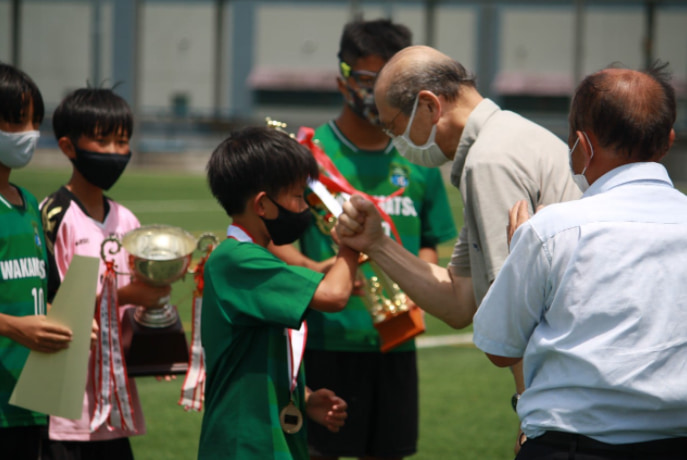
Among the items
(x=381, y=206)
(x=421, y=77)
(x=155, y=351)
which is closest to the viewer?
(x=421, y=77)

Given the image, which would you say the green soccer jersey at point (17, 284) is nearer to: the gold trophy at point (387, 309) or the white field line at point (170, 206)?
the gold trophy at point (387, 309)

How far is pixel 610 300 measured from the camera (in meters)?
2.41

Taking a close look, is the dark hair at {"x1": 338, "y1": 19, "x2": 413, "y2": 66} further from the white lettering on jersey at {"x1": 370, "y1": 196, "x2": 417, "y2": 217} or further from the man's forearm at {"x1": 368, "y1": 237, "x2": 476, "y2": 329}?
the man's forearm at {"x1": 368, "y1": 237, "x2": 476, "y2": 329}

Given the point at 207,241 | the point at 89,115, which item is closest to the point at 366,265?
the point at 207,241

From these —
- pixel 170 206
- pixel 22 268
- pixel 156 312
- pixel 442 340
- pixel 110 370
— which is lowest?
pixel 170 206

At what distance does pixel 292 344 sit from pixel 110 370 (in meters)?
1.05

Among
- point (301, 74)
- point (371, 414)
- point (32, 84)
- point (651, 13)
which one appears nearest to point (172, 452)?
point (371, 414)

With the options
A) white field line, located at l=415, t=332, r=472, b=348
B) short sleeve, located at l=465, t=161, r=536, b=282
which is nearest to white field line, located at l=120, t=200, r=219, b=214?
white field line, located at l=415, t=332, r=472, b=348

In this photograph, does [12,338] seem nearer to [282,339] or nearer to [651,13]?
[282,339]

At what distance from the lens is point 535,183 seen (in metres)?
3.21

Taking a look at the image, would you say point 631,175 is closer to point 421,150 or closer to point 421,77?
point 421,77

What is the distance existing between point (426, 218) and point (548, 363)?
234cm

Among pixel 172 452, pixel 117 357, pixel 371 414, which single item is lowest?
pixel 172 452

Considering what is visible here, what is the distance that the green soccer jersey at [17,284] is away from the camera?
12.5 ft
